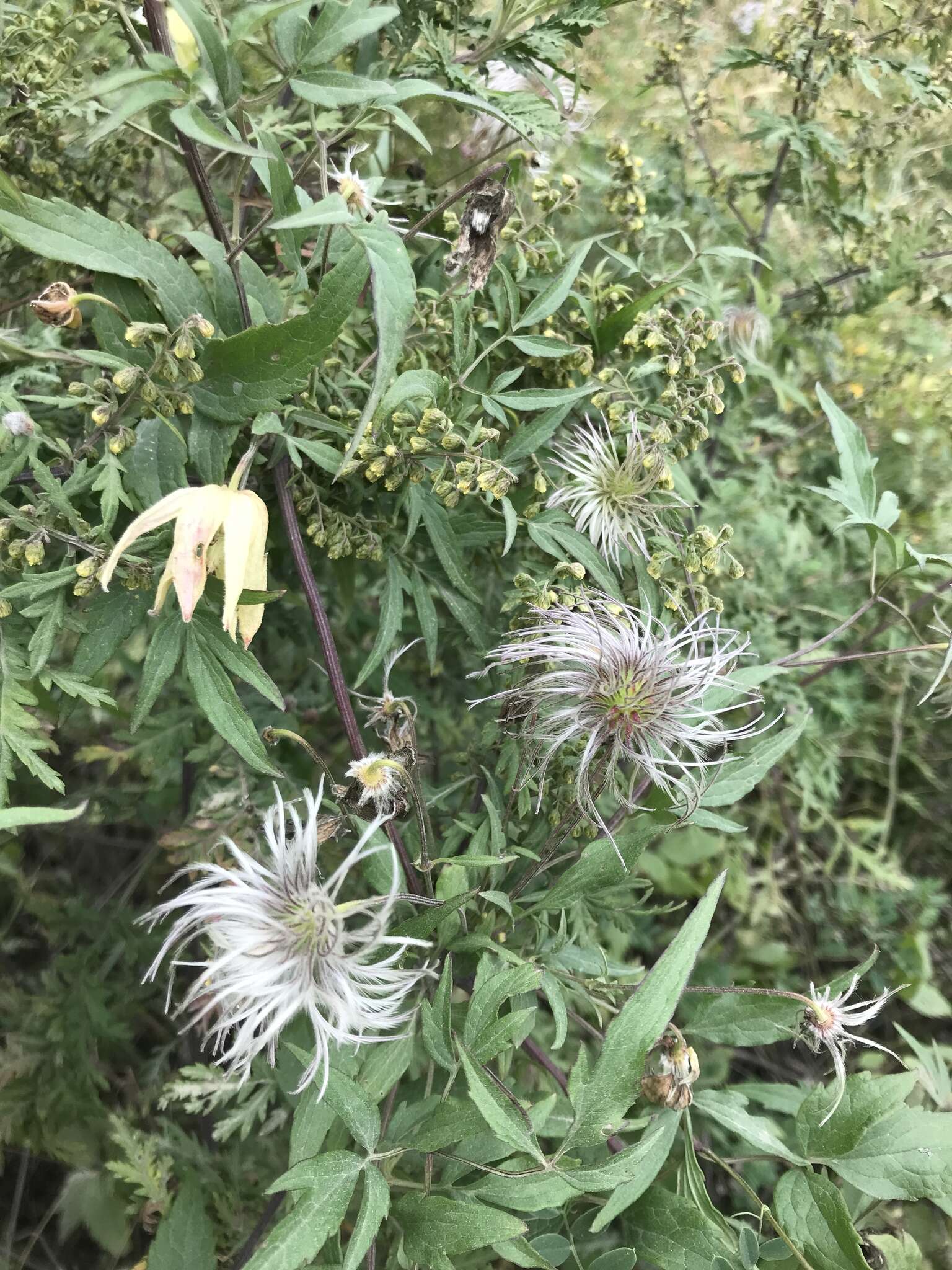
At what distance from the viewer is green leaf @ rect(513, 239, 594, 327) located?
2.50 feet

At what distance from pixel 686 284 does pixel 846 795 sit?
1.21 meters

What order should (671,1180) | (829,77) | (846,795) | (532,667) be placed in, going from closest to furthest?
(532,667) < (671,1180) < (829,77) < (846,795)

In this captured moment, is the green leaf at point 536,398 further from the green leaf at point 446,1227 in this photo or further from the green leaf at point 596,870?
the green leaf at point 446,1227

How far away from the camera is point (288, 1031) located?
0.86m

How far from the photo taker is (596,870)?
0.72m

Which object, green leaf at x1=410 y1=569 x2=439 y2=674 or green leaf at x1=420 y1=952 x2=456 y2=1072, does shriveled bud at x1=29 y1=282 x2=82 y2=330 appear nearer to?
green leaf at x1=410 y1=569 x2=439 y2=674

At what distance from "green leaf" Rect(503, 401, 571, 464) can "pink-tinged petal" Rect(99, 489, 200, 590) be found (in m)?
0.30

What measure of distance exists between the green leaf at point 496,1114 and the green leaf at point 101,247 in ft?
1.99

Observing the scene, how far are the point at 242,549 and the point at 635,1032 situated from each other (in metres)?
0.45

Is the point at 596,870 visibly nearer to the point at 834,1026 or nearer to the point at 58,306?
the point at 834,1026

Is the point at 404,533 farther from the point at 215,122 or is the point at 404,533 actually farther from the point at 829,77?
the point at 829,77

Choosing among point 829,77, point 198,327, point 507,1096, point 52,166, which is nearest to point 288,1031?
point 507,1096

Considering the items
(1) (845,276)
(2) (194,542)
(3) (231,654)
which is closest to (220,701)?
(3) (231,654)

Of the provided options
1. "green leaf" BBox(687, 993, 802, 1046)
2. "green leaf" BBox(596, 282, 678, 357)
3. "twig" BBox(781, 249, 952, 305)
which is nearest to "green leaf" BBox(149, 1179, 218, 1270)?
"green leaf" BBox(687, 993, 802, 1046)
